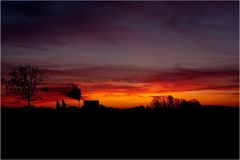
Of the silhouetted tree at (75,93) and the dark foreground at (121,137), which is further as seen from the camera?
the silhouetted tree at (75,93)

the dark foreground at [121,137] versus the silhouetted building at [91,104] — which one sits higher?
the silhouetted building at [91,104]

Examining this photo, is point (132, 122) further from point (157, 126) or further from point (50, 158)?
point (50, 158)

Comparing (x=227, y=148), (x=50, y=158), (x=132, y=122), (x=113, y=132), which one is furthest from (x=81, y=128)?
(x=227, y=148)

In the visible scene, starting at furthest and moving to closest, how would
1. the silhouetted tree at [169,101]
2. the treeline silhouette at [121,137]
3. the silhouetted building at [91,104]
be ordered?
the silhouetted tree at [169,101]
the silhouetted building at [91,104]
the treeline silhouette at [121,137]

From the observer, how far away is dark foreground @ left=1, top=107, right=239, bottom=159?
20.2 meters

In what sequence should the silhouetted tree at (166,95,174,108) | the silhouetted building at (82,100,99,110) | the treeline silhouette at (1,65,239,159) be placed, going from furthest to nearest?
the silhouetted tree at (166,95,174,108), the silhouetted building at (82,100,99,110), the treeline silhouette at (1,65,239,159)

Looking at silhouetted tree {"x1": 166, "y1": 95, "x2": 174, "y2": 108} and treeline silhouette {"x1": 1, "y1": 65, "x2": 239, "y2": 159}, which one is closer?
treeline silhouette {"x1": 1, "y1": 65, "x2": 239, "y2": 159}

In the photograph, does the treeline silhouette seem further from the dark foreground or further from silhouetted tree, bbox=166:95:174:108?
silhouetted tree, bbox=166:95:174:108

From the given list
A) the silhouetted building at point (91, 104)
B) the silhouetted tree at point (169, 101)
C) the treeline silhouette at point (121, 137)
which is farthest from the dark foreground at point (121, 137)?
the silhouetted tree at point (169, 101)

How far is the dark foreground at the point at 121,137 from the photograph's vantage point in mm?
20156

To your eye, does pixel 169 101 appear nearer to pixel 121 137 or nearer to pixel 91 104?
pixel 91 104

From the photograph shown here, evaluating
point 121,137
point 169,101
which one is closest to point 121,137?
point 121,137

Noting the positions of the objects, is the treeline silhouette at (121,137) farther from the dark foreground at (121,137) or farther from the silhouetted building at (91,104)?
the silhouetted building at (91,104)

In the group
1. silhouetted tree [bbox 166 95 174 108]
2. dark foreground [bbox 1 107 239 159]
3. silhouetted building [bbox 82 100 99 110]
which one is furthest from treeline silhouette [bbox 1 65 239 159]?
silhouetted tree [bbox 166 95 174 108]
